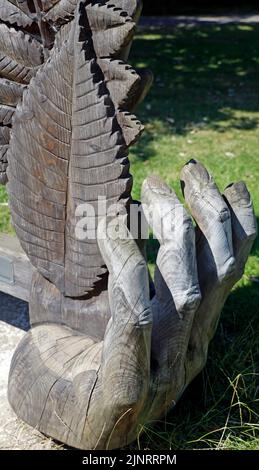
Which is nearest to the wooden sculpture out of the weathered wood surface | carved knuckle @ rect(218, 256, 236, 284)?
carved knuckle @ rect(218, 256, 236, 284)

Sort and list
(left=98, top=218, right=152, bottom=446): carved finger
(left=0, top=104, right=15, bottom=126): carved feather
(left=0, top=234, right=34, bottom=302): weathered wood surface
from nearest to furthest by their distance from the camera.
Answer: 1. (left=98, top=218, right=152, bottom=446): carved finger
2. (left=0, top=104, right=15, bottom=126): carved feather
3. (left=0, top=234, right=34, bottom=302): weathered wood surface

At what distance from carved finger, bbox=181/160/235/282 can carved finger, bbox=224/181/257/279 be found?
92mm

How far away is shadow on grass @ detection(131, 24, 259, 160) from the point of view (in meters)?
6.93

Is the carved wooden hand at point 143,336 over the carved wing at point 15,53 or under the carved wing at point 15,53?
under

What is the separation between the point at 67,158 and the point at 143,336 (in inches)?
29.6

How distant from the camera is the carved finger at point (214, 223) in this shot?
250cm

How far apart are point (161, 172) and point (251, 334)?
8.22 feet

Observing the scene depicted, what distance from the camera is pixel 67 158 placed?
2.60 metres

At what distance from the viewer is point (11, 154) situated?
9.18 feet

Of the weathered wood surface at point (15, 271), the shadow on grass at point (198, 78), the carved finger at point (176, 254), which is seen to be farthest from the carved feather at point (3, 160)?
the shadow on grass at point (198, 78)

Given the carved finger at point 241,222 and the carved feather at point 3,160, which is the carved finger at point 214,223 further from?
the carved feather at point 3,160

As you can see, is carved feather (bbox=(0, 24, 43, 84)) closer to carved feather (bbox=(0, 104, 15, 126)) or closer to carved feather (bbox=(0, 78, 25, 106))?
carved feather (bbox=(0, 78, 25, 106))

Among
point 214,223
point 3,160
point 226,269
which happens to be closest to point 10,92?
point 3,160

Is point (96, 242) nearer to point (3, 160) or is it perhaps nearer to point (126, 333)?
point (126, 333)
